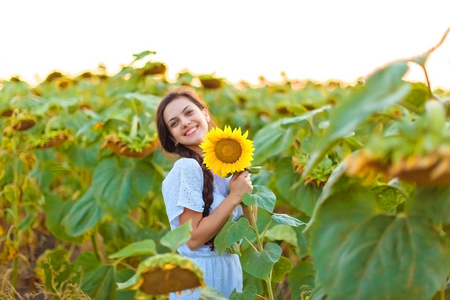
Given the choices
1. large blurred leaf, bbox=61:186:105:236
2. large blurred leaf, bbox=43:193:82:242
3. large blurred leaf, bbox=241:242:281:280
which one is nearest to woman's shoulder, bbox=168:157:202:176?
large blurred leaf, bbox=241:242:281:280

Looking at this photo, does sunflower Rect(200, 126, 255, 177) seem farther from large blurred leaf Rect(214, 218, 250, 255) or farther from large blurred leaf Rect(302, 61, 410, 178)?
large blurred leaf Rect(302, 61, 410, 178)

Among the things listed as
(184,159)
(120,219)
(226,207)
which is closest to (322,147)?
(226,207)

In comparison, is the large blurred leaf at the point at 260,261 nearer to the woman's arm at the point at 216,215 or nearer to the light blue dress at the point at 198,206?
the woman's arm at the point at 216,215

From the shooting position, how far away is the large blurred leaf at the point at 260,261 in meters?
1.65

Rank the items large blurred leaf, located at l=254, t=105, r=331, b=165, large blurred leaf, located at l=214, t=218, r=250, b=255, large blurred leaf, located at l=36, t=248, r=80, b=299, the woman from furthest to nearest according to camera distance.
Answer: large blurred leaf, located at l=36, t=248, r=80, b=299 → large blurred leaf, located at l=254, t=105, r=331, b=165 → the woman → large blurred leaf, located at l=214, t=218, r=250, b=255

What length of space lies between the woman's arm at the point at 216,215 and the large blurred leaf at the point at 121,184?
78 centimetres

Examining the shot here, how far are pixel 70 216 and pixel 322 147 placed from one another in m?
1.96

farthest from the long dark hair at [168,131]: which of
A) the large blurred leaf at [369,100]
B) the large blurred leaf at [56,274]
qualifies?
the large blurred leaf at [369,100]

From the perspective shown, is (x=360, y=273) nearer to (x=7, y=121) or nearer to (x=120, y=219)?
(x=120, y=219)

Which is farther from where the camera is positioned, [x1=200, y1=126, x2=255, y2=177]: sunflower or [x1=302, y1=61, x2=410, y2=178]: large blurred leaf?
[x1=200, y1=126, x2=255, y2=177]: sunflower

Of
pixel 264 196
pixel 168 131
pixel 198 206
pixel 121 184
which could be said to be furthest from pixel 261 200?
pixel 121 184

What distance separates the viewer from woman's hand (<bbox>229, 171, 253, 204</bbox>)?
5.62 feet

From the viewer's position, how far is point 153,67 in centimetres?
332

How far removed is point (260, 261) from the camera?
166 centimetres
